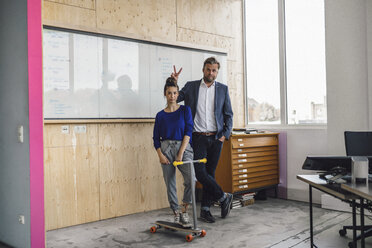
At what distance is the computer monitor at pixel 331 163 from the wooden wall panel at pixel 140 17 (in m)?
2.53

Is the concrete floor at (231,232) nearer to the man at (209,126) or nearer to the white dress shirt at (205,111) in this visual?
the man at (209,126)

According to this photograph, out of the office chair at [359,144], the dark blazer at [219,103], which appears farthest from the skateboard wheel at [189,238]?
the office chair at [359,144]

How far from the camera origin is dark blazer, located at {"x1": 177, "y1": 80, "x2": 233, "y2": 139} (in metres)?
3.99

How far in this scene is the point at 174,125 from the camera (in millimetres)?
3551

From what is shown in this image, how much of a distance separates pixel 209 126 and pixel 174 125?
0.55 m

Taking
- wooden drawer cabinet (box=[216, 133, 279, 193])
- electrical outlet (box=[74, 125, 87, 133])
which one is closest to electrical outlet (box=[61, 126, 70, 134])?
electrical outlet (box=[74, 125, 87, 133])

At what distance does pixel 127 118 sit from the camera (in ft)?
14.0

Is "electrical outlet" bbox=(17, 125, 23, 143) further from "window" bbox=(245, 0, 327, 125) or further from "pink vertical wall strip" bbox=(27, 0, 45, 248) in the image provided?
"window" bbox=(245, 0, 327, 125)

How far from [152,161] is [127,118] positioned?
0.62m

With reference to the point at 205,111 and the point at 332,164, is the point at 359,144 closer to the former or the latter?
the point at 332,164

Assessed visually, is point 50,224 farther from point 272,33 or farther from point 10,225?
point 272,33

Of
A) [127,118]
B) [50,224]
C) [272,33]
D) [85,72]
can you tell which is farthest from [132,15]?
[50,224]

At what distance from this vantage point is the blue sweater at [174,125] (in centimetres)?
355

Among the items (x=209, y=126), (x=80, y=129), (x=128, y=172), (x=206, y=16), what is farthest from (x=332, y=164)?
(x=206, y=16)
